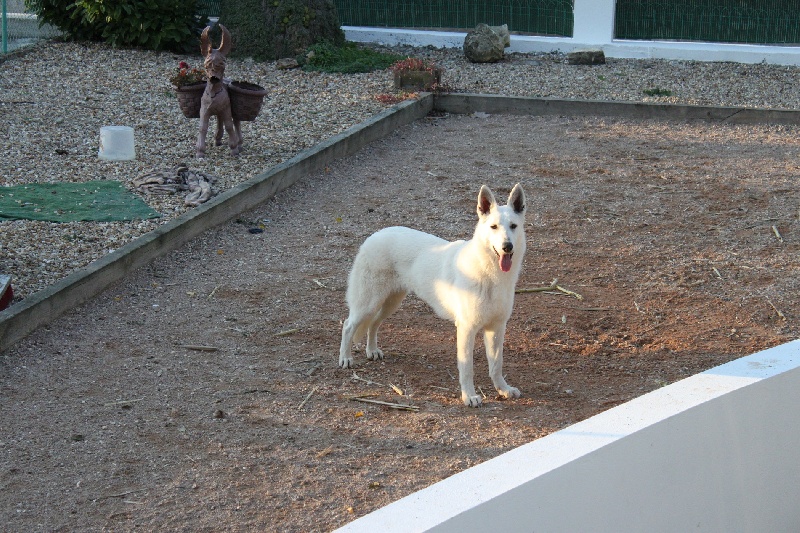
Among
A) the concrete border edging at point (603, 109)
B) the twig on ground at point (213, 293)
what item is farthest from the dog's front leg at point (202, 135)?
the concrete border edging at point (603, 109)

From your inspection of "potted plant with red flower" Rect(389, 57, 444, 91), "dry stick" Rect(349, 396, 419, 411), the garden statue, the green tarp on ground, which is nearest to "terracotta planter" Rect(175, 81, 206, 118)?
the garden statue

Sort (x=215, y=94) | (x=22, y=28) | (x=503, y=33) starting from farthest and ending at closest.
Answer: (x=22, y=28) < (x=503, y=33) < (x=215, y=94)

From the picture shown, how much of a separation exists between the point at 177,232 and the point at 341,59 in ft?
23.5

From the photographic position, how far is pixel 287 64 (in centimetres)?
1356

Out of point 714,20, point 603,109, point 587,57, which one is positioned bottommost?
point 603,109

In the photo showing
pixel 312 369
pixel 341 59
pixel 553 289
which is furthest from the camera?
pixel 341 59

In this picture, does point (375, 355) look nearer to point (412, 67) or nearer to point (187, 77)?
point (187, 77)

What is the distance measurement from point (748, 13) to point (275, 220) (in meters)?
9.34

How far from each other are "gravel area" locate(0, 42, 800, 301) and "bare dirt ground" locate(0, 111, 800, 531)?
1.99ft

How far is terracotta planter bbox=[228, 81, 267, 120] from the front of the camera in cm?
917

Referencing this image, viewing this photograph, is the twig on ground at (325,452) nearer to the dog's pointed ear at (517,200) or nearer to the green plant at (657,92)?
the dog's pointed ear at (517,200)

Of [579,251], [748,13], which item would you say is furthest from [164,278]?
[748,13]

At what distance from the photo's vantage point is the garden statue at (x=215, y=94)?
349 inches

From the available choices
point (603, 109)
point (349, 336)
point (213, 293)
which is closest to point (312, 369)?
point (349, 336)
